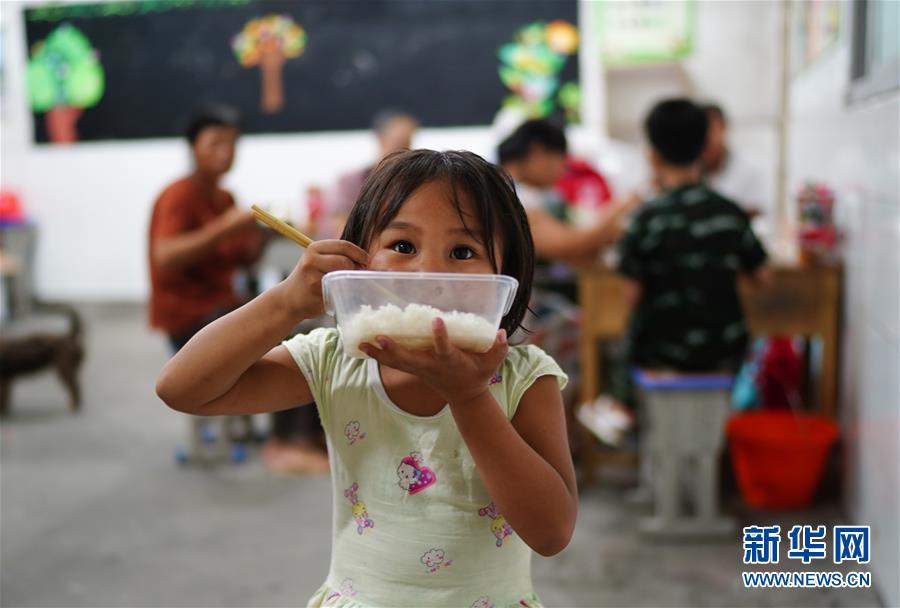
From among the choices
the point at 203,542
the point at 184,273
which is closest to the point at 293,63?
the point at 184,273

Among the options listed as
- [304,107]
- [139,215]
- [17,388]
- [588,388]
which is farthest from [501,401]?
[139,215]


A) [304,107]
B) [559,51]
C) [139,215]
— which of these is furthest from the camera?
[139,215]

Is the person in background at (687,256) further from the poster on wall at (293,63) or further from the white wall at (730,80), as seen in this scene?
the poster on wall at (293,63)

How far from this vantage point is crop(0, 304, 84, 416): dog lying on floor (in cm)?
425

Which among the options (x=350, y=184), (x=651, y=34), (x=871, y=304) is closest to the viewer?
(x=871, y=304)

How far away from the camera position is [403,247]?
943 millimetres

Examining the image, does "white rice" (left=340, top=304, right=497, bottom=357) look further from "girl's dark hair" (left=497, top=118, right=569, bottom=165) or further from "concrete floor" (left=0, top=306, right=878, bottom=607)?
"girl's dark hair" (left=497, top=118, right=569, bottom=165)

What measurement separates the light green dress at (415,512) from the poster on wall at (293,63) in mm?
5588

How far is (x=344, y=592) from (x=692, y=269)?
1899mm

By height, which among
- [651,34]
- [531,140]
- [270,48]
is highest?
[270,48]

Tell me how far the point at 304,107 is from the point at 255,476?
160 inches

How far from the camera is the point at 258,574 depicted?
2.47m

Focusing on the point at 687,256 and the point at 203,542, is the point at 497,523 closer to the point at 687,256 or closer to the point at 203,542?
the point at 687,256

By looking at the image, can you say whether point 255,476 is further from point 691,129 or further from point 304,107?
point 304,107
